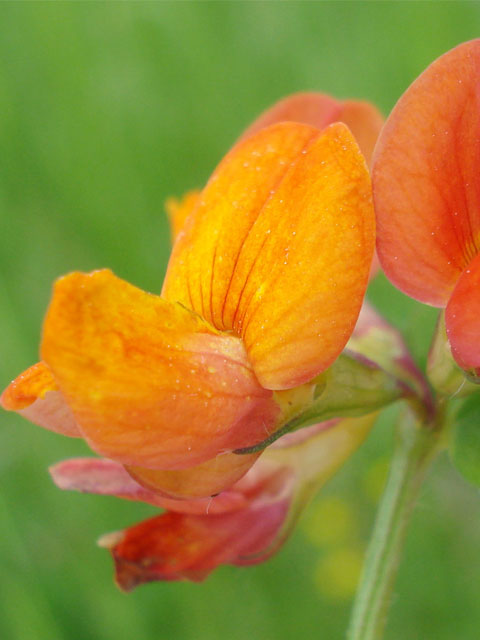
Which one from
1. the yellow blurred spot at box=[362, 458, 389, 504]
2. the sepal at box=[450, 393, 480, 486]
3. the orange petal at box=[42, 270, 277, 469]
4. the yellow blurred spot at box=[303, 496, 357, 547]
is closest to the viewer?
the orange petal at box=[42, 270, 277, 469]

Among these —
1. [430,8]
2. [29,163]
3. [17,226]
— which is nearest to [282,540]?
[17,226]

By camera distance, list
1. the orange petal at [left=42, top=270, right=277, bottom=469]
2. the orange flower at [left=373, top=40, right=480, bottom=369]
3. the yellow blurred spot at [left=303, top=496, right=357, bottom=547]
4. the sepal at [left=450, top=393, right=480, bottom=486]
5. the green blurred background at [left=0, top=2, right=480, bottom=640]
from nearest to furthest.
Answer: the orange petal at [left=42, top=270, right=277, bottom=469] → the orange flower at [left=373, top=40, right=480, bottom=369] → the sepal at [left=450, top=393, right=480, bottom=486] → the green blurred background at [left=0, top=2, right=480, bottom=640] → the yellow blurred spot at [left=303, top=496, right=357, bottom=547]

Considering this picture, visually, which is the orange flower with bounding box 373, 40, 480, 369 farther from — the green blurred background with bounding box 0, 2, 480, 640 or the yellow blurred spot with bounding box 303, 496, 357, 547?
the yellow blurred spot with bounding box 303, 496, 357, 547

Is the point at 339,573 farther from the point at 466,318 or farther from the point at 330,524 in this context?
the point at 466,318

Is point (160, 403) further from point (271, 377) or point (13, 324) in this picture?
point (13, 324)

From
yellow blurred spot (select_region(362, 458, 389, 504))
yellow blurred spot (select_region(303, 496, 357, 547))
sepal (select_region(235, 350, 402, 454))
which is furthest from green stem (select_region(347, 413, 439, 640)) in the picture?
yellow blurred spot (select_region(303, 496, 357, 547))

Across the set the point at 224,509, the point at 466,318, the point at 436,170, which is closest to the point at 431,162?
the point at 436,170

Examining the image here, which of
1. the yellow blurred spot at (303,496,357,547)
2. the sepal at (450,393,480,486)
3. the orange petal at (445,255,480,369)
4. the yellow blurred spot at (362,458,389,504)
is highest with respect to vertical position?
the orange petal at (445,255,480,369)
